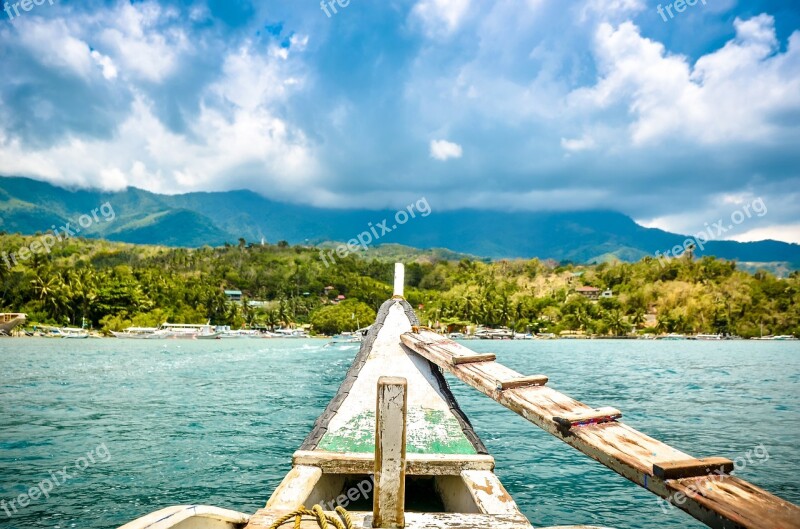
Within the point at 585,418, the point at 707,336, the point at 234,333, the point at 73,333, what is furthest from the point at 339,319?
the point at 585,418

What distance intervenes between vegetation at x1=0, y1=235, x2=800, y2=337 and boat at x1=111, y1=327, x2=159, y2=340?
131 inches

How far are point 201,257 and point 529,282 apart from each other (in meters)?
116

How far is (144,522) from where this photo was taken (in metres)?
2.89

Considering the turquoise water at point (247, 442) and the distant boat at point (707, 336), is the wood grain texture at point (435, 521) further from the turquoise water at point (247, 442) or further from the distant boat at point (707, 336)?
the distant boat at point (707, 336)

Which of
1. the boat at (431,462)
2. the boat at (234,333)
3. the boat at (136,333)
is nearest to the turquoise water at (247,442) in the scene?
the boat at (431,462)

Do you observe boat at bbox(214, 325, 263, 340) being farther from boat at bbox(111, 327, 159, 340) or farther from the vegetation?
boat at bbox(111, 327, 159, 340)

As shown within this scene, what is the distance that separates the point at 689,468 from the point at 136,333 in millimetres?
115861

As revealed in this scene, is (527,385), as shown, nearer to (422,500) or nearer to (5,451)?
(422,500)

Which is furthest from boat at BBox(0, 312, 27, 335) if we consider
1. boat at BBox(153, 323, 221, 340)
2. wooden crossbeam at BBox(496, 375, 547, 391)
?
wooden crossbeam at BBox(496, 375, 547, 391)

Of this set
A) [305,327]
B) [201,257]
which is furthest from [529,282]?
[201,257]

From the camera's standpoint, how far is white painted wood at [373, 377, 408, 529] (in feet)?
10.4

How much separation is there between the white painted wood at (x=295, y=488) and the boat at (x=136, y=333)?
11012 cm

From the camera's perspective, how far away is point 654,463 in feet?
11.4

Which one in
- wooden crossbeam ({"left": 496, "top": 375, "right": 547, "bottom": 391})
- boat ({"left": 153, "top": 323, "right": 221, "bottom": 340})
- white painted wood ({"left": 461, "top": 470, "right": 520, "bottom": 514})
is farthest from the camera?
boat ({"left": 153, "top": 323, "right": 221, "bottom": 340})
